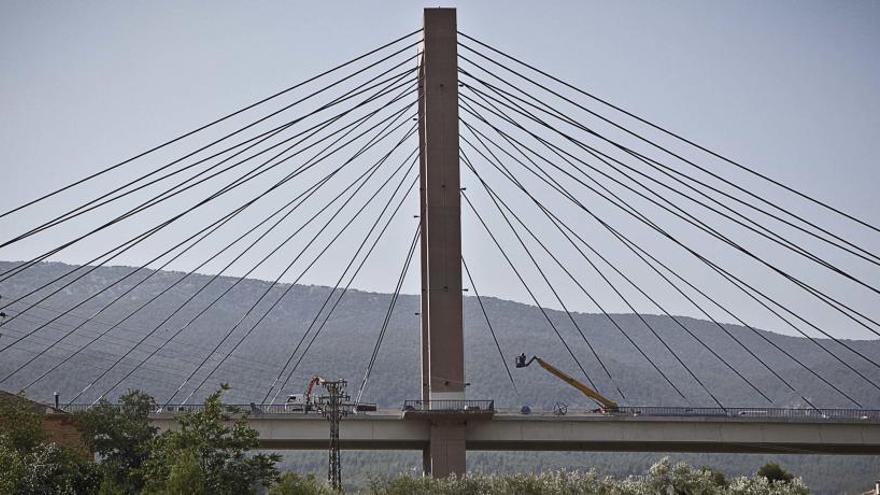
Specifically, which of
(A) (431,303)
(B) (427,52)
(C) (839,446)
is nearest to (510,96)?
(B) (427,52)

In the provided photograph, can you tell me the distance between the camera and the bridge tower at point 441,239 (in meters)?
66.0

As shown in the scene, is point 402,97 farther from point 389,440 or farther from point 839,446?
point 839,446

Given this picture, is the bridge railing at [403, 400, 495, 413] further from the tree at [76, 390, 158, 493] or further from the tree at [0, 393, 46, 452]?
the tree at [0, 393, 46, 452]

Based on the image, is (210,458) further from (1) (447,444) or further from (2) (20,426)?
(1) (447,444)

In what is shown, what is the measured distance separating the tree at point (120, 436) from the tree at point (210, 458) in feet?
7.30

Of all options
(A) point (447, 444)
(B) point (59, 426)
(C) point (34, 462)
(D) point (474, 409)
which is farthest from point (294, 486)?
(D) point (474, 409)

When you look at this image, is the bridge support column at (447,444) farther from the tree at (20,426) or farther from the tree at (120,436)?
the tree at (20,426)

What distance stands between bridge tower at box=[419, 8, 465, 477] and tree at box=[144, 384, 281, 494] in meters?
13.1

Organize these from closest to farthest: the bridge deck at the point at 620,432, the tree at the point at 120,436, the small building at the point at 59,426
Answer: the tree at the point at 120,436
the small building at the point at 59,426
the bridge deck at the point at 620,432

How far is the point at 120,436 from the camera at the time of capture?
5988 centimetres

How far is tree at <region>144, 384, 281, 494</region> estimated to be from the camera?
51750 mm

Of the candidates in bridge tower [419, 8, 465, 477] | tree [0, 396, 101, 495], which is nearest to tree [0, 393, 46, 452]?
tree [0, 396, 101, 495]

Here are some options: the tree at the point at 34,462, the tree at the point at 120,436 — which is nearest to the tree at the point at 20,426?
the tree at the point at 34,462

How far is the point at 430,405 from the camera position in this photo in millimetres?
66688
